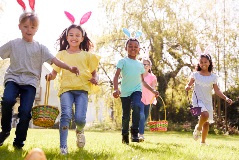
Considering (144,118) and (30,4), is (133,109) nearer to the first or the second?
(144,118)

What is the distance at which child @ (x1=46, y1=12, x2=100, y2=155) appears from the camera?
4.10 m

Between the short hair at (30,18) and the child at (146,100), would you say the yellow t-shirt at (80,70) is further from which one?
the child at (146,100)

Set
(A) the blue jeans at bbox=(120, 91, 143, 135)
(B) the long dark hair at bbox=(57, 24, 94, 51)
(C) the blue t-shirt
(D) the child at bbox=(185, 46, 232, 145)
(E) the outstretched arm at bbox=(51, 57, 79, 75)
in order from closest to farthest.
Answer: (E) the outstretched arm at bbox=(51, 57, 79, 75) < (B) the long dark hair at bbox=(57, 24, 94, 51) < (A) the blue jeans at bbox=(120, 91, 143, 135) < (C) the blue t-shirt < (D) the child at bbox=(185, 46, 232, 145)

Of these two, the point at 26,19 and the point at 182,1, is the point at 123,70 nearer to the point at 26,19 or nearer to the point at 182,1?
the point at 26,19

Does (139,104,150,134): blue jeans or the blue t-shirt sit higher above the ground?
the blue t-shirt

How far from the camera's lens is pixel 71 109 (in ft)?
13.4

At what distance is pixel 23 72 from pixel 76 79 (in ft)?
2.03

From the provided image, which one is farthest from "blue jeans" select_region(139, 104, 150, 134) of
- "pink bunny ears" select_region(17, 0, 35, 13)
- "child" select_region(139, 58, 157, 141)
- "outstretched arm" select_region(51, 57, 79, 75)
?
"pink bunny ears" select_region(17, 0, 35, 13)

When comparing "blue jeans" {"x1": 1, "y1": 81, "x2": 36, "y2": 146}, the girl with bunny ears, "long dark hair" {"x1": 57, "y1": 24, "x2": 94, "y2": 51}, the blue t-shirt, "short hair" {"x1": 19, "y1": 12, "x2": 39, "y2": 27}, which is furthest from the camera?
the girl with bunny ears

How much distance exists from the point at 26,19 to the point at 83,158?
1752 mm

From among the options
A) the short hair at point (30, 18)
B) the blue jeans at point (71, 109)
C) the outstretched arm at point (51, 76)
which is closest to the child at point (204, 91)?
the blue jeans at point (71, 109)

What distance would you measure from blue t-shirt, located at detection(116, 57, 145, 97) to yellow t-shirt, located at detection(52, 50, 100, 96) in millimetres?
1043

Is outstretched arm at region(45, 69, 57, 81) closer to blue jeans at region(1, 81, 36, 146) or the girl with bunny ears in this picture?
blue jeans at region(1, 81, 36, 146)

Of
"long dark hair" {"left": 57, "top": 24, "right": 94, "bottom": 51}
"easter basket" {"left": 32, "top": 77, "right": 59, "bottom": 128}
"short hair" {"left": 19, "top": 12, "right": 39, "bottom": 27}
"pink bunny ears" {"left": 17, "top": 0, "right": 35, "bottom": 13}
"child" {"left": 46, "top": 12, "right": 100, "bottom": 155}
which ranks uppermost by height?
"pink bunny ears" {"left": 17, "top": 0, "right": 35, "bottom": 13}
